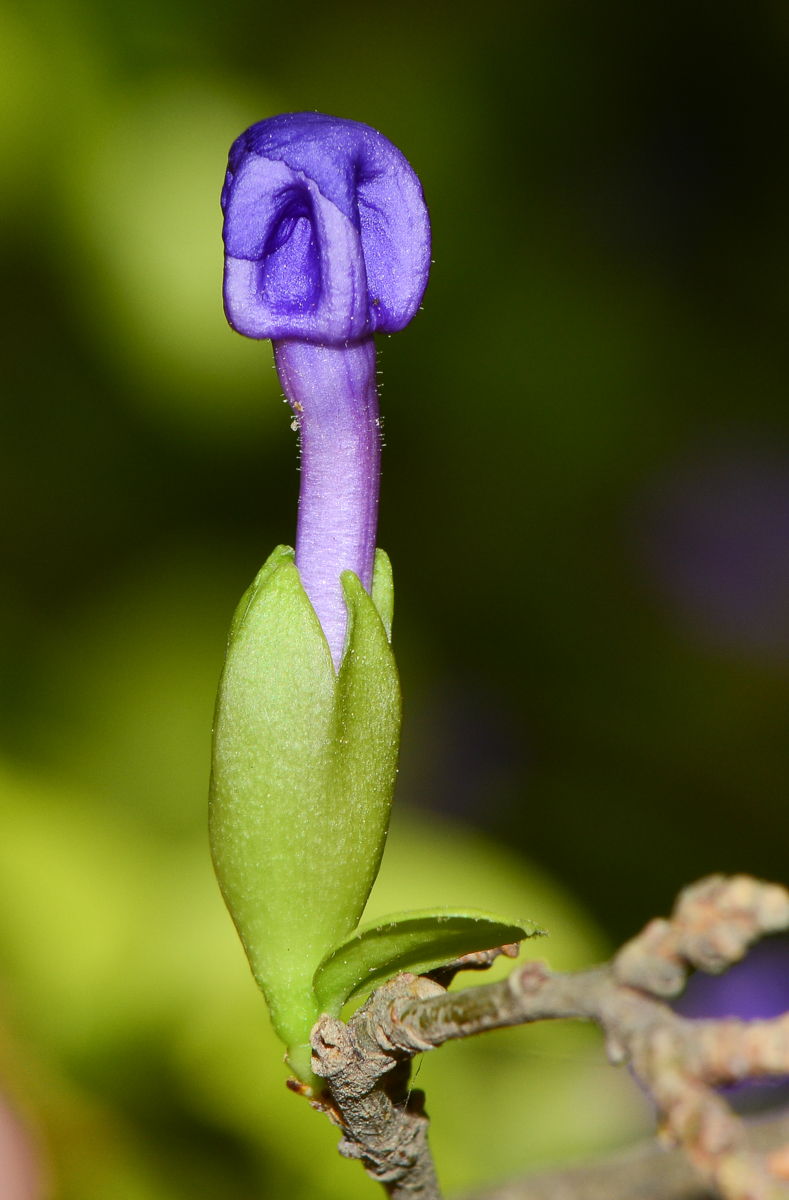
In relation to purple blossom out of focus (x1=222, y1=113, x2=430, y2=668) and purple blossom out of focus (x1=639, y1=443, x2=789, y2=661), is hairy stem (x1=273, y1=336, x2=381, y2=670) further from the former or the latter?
purple blossom out of focus (x1=639, y1=443, x2=789, y2=661)

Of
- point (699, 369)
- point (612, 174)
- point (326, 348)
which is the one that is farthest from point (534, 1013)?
point (612, 174)

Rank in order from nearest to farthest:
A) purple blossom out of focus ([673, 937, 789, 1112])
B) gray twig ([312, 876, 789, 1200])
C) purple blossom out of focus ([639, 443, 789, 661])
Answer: gray twig ([312, 876, 789, 1200]) < purple blossom out of focus ([673, 937, 789, 1112]) < purple blossom out of focus ([639, 443, 789, 661])

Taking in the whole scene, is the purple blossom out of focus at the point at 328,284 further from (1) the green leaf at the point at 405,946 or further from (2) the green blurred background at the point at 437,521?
(2) the green blurred background at the point at 437,521

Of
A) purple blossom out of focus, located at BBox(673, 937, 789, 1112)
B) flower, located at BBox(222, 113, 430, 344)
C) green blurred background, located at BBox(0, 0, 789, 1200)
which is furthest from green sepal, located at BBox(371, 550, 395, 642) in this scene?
purple blossom out of focus, located at BBox(673, 937, 789, 1112)

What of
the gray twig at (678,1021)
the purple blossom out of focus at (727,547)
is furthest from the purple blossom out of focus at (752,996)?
the gray twig at (678,1021)

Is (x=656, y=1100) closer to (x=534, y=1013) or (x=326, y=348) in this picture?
(x=534, y=1013)

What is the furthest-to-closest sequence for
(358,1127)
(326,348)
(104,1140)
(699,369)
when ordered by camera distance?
(699,369)
(104,1140)
(326,348)
(358,1127)

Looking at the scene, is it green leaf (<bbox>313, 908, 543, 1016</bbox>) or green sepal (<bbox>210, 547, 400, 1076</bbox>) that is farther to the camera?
green sepal (<bbox>210, 547, 400, 1076</bbox>)
